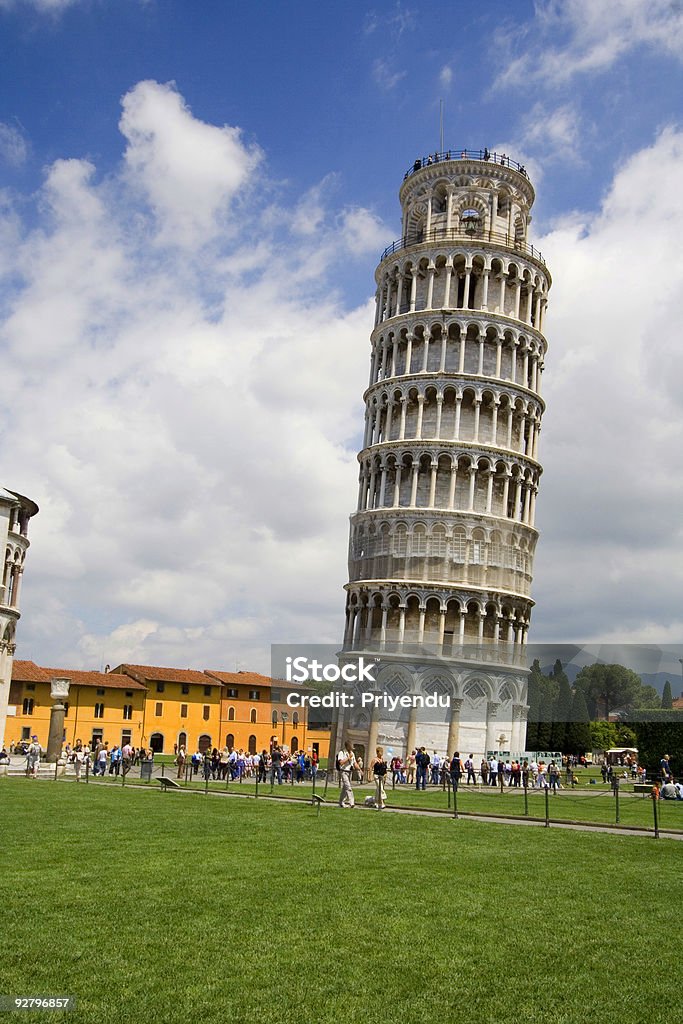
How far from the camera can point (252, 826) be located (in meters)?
19.8

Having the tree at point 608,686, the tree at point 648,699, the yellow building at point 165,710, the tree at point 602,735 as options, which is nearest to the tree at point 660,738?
the tree at point 648,699

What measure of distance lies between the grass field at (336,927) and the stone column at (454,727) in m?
34.6

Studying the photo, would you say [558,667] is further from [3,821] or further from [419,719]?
[3,821]

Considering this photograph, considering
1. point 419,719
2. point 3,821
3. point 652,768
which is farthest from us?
point 652,768

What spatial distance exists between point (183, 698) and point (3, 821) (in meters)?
75.1

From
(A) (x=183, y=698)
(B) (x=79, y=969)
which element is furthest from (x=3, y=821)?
(A) (x=183, y=698)

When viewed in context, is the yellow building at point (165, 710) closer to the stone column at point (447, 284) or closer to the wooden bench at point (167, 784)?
the stone column at point (447, 284)

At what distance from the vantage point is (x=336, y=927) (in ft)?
35.3

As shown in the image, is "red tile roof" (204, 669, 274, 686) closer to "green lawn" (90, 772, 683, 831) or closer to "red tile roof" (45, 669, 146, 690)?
"red tile roof" (45, 669, 146, 690)

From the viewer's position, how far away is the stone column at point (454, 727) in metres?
52.7

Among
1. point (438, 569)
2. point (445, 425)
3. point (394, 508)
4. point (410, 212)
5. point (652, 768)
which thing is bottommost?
point (652, 768)

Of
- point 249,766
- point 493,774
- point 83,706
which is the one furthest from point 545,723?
point 83,706

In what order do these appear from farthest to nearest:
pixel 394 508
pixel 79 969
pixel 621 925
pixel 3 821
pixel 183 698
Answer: pixel 183 698 < pixel 394 508 < pixel 3 821 < pixel 621 925 < pixel 79 969

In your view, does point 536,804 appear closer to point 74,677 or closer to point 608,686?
point 608,686
